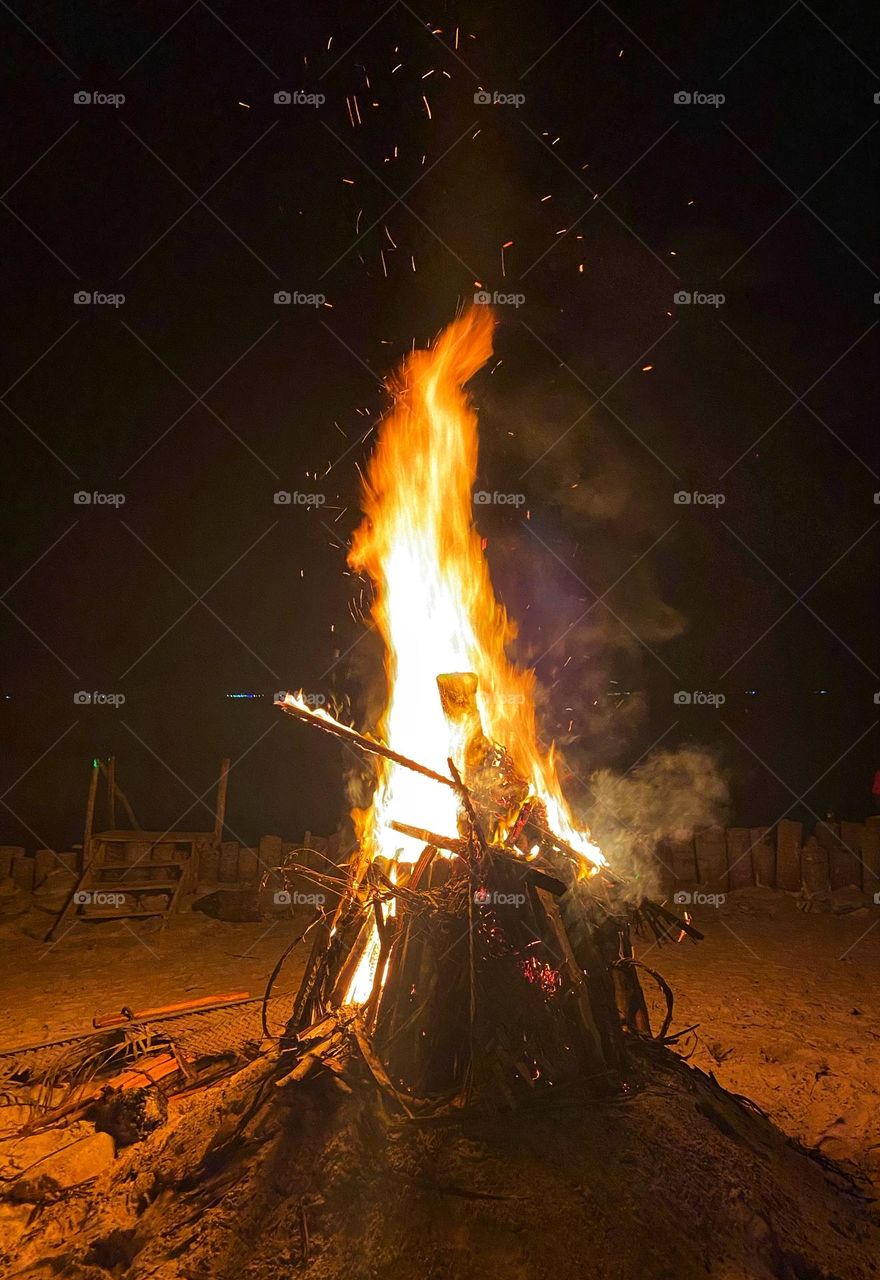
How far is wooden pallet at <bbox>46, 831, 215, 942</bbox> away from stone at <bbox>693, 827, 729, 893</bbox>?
8189 mm

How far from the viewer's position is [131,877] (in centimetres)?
1197

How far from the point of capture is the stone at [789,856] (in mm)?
11953

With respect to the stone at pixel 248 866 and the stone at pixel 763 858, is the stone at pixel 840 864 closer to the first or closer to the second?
the stone at pixel 763 858

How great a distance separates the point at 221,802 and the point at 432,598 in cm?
781

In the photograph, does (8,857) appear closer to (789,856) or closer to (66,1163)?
(66,1163)

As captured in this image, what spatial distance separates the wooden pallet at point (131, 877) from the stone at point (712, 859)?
8189mm

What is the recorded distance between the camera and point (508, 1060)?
4.34m

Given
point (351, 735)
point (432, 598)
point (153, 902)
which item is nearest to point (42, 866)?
point (153, 902)

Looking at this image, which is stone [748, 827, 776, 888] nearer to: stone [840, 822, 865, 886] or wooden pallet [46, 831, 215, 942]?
stone [840, 822, 865, 886]

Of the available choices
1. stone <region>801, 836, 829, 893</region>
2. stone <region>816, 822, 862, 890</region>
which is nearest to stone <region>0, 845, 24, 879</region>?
stone <region>801, 836, 829, 893</region>

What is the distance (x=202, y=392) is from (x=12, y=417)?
10.8 ft

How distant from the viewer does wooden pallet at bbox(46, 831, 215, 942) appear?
1108 cm

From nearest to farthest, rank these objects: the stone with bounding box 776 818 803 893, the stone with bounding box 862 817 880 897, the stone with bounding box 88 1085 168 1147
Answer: the stone with bounding box 88 1085 168 1147
the stone with bounding box 862 817 880 897
the stone with bounding box 776 818 803 893

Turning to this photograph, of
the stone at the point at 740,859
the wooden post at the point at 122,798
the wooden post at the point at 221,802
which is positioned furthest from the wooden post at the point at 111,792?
the stone at the point at 740,859
